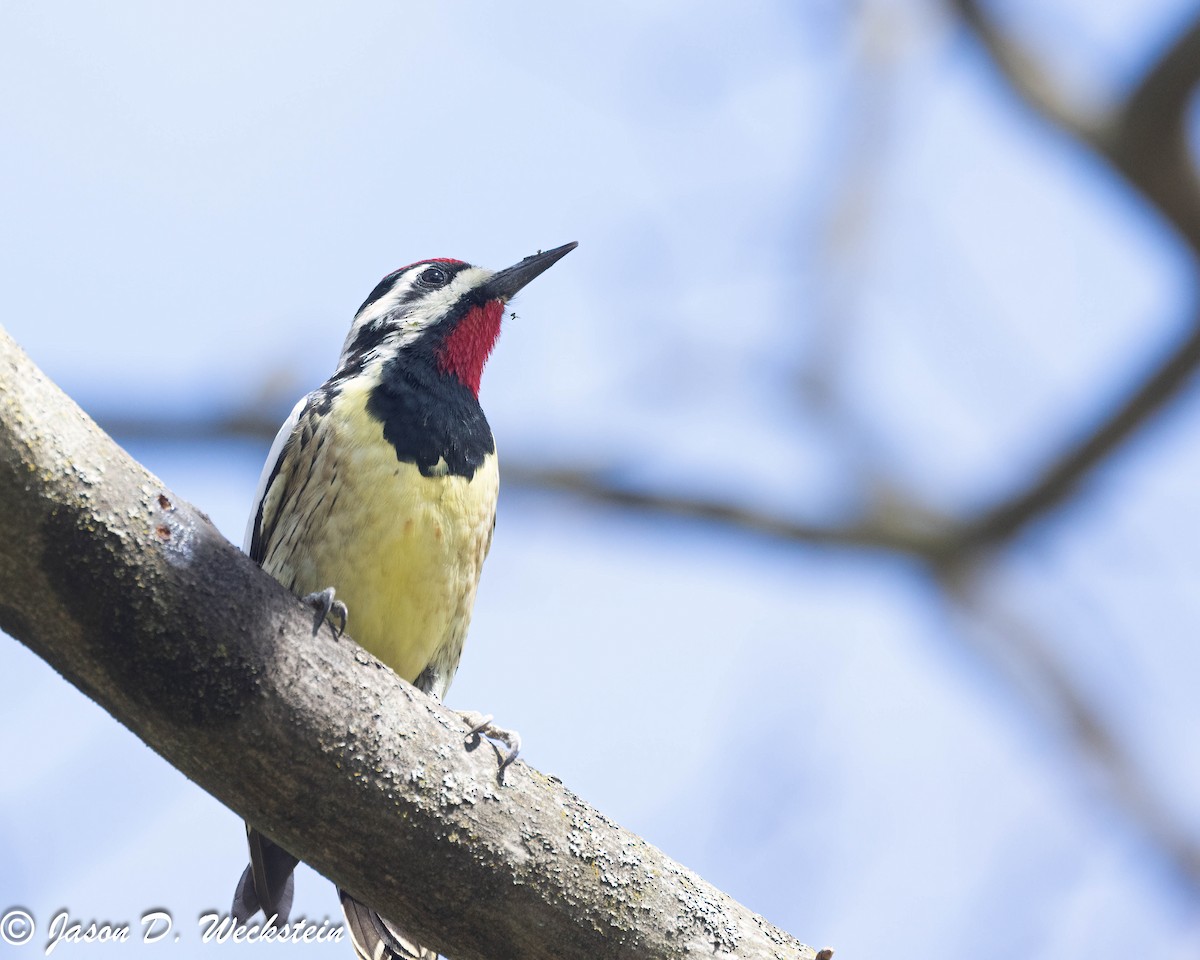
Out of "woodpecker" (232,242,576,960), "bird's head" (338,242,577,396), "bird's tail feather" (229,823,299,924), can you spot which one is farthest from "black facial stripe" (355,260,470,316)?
"bird's tail feather" (229,823,299,924)

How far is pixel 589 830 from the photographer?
8.32ft

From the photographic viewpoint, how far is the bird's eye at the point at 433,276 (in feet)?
15.0

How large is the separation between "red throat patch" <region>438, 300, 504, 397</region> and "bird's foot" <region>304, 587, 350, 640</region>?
1.05 meters

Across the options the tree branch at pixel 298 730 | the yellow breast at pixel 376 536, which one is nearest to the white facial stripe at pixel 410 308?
the yellow breast at pixel 376 536

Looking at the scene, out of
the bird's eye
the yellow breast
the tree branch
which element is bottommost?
the tree branch

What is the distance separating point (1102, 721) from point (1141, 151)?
3.56 meters

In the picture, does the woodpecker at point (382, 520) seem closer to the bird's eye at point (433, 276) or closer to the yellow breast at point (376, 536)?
the yellow breast at point (376, 536)

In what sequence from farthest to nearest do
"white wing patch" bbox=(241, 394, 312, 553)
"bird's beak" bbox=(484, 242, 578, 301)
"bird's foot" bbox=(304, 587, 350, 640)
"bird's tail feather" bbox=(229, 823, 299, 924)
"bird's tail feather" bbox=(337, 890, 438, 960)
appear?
"bird's beak" bbox=(484, 242, 578, 301) < "white wing patch" bbox=(241, 394, 312, 553) < "bird's tail feather" bbox=(229, 823, 299, 924) < "bird's tail feather" bbox=(337, 890, 438, 960) < "bird's foot" bbox=(304, 587, 350, 640)

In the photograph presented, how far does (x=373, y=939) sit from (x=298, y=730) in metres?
1.01

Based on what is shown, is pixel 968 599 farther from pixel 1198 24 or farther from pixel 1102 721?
pixel 1198 24

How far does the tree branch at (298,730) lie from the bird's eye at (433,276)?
225cm

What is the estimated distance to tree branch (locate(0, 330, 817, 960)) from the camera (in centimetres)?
212

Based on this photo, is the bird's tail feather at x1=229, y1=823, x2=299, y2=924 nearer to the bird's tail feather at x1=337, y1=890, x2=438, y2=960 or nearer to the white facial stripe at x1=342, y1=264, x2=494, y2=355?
the bird's tail feather at x1=337, y1=890, x2=438, y2=960

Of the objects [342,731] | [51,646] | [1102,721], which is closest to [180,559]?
[51,646]
